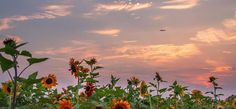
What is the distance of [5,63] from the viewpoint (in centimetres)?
328

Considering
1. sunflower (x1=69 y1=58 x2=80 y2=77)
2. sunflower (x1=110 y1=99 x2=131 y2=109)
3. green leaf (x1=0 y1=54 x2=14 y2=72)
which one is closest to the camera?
green leaf (x1=0 y1=54 x2=14 y2=72)

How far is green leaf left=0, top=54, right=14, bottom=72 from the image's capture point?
10.7ft

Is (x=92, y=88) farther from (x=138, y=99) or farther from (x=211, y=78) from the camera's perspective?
(x=211, y=78)

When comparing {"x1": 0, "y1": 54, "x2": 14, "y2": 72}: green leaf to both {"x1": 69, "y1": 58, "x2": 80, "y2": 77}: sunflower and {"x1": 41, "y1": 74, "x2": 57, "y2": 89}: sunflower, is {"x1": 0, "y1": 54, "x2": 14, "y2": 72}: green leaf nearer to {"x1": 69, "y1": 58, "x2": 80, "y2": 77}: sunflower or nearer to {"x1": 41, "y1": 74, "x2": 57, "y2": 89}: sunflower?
{"x1": 69, "y1": 58, "x2": 80, "y2": 77}: sunflower

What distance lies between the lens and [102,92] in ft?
22.5

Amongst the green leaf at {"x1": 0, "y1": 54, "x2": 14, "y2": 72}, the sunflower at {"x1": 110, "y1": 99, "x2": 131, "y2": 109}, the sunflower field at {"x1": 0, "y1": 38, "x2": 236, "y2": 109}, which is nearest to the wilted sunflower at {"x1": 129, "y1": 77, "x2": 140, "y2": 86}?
the sunflower field at {"x1": 0, "y1": 38, "x2": 236, "y2": 109}

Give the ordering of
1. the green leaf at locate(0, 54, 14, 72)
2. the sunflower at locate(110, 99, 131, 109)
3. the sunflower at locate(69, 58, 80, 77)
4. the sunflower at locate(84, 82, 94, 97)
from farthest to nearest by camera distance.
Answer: the sunflower at locate(69, 58, 80, 77), the sunflower at locate(84, 82, 94, 97), the sunflower at locate(110, 99, 131, 109), the green leaf at locate(0, 54, 14, 72)

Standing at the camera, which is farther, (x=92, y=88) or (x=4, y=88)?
(x=92, y=88)

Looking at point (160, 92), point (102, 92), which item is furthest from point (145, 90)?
point (102, 92)

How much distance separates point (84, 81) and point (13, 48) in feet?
20.2

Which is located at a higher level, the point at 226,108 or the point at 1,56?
the point at 1,56

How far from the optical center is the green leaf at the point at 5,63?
3262 millimetres

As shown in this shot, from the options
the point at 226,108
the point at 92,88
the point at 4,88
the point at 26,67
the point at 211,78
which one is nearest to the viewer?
the point at 26,67

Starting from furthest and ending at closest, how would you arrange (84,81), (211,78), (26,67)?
(211,78)
(84,81)
(26,67)
